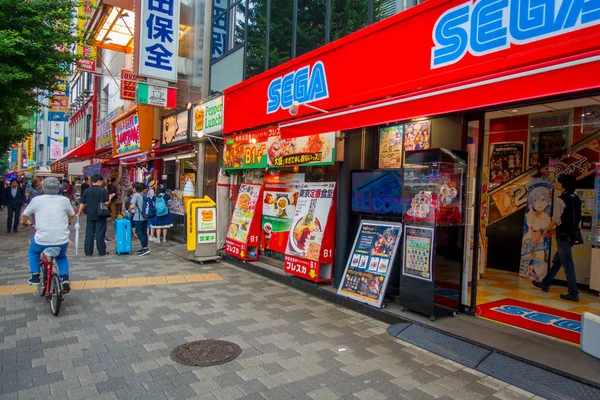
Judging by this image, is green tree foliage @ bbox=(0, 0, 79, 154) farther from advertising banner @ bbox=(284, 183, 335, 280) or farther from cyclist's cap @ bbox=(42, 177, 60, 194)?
advertising banner @ bbox=(284, 183, 335, 280)

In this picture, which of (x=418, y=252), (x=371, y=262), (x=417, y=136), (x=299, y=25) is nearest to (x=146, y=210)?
(x=299, y=25)

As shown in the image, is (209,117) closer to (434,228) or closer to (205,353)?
(434,228)

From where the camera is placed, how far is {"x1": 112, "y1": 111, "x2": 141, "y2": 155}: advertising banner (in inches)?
619

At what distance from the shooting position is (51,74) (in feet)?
39.1

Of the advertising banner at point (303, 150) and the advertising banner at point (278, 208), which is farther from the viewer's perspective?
the advertising banner at point (278, 208)

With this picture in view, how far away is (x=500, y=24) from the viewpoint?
437 cm

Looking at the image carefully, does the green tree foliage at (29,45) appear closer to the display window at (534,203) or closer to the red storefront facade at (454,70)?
the red storefront facade at (454,70)

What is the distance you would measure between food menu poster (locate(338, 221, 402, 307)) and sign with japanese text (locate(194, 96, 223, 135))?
595 cm

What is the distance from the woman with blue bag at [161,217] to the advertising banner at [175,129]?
1836mm

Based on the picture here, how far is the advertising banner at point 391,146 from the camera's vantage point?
6598 millimetres

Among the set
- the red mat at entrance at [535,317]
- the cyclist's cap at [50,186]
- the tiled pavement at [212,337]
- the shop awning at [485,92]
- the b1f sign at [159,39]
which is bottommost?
the tiled pavement at [212,337]

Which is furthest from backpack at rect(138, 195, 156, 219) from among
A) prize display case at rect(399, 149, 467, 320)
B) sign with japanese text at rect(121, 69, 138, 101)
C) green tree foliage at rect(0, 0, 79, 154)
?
prize display case at rect(399, 149, 467, 320)

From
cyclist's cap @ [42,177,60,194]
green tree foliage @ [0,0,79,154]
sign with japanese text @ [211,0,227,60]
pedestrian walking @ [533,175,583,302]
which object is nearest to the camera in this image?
cyclist's cap @ [42,177,60,194]

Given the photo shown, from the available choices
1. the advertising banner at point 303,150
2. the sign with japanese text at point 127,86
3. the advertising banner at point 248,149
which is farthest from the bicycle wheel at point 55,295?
the sign with japanese text at point 127,86
